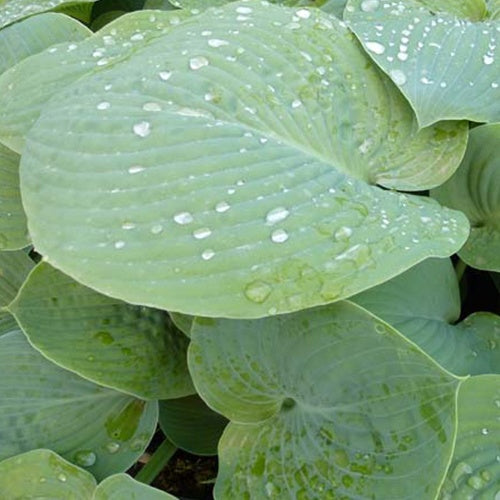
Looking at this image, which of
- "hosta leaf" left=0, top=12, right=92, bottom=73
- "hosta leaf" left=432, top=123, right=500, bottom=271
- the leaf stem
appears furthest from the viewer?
"hosta leaf" left=0, top=12, right=92, bottom=73

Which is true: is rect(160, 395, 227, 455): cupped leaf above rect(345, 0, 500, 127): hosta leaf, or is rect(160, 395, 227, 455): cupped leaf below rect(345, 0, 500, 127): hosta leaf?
below

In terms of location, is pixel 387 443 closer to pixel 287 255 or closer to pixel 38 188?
pixel 287 255

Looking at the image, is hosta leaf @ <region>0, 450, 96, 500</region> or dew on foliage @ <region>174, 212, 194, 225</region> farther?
hosta leaf @ <region>0, 450, 96, 500</region>

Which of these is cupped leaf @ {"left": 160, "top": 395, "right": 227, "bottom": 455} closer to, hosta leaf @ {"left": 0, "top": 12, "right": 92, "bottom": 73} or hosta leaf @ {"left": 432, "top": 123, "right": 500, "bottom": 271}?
hosta leaf @ {"left": 432, "top": 123, "right": 500, "bottom": 271}

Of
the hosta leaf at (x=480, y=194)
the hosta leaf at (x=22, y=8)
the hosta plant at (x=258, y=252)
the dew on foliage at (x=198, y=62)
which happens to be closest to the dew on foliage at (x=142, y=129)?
the hosta plant at (x=258, y=252)

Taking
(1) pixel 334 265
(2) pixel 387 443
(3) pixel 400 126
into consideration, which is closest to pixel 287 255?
(1) pixel 334 265

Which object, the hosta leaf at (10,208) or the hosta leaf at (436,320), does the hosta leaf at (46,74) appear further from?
the hosta leaf at (436,320)

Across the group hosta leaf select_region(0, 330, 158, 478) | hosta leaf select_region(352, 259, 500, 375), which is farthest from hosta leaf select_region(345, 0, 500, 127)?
hosta leaf select_region(0, 330, 158, 478)
